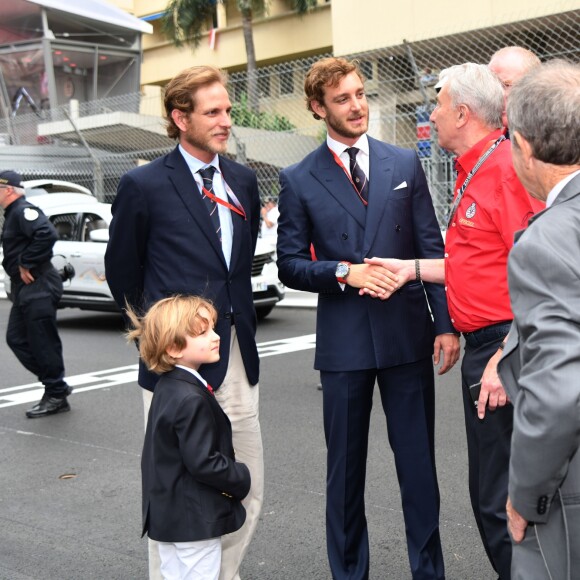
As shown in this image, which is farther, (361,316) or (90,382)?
(90,382)

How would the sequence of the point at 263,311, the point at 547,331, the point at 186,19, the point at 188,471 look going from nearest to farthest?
the point at 547,331, the point at 188,471, the point at 263,311, the point at 186,19

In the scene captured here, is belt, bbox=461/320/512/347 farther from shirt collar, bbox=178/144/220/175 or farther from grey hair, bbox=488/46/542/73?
shirt collar, bbox=178/144/220/175

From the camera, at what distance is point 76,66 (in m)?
40.6

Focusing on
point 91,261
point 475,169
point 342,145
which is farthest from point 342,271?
point 91,261

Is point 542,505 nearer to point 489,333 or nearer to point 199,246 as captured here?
point 489,333

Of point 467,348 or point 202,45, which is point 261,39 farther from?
point 467,348

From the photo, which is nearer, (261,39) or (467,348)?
(467,348)

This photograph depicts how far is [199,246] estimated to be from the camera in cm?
371

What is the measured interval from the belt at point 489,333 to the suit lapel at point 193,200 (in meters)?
1.05

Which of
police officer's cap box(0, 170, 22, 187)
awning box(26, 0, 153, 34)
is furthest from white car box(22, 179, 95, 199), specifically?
awning box(26, 0, 153, 34)

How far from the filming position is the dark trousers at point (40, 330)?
7887mm

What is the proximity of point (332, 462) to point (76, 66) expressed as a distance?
129 feet

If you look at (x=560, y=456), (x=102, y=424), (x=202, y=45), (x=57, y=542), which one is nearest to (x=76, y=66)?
(x=202, y=45)

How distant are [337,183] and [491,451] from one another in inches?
49.1
